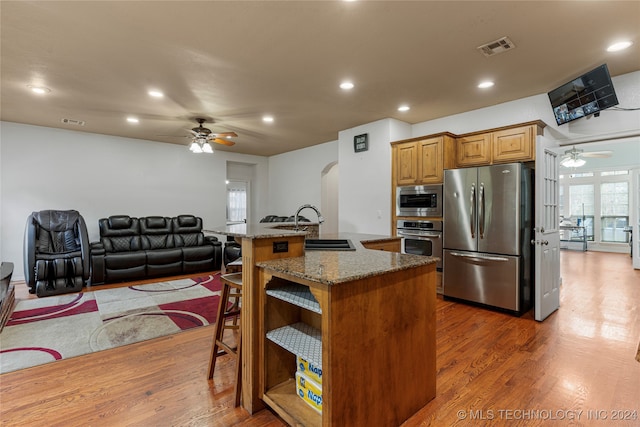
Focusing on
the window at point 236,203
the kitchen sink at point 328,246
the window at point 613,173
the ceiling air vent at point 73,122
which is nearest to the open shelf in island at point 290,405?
the kitchen sink at point 328,246

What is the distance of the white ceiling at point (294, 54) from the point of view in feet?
7.22

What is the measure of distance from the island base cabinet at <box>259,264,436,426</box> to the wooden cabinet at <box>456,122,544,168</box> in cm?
260

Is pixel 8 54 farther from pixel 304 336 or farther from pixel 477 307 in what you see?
pixel 477 307

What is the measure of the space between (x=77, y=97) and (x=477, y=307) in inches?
225

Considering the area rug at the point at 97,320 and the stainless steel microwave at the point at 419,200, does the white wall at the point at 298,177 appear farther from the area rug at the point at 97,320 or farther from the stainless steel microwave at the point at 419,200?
the area rug at the point at 97,320

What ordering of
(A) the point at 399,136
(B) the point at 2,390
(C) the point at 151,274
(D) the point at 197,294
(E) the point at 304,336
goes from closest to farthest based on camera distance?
(E) the point at 304,336 < (B) the point at 2,390 < (D) the point at 197,294 < (A) the point at 399,136 < (C) the point at 151,274

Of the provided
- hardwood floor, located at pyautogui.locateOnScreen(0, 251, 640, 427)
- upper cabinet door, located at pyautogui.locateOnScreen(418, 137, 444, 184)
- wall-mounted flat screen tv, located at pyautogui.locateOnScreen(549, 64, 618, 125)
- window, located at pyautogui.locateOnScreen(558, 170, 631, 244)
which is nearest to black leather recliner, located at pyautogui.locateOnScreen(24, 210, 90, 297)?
hardwood floor, located at pyautogui.locateOnScreen(0, 251, 640, 427)

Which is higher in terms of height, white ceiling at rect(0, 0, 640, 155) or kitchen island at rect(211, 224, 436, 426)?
white ceiling at rect(0, 0, 640, 155)

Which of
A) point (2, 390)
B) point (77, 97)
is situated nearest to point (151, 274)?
point (77, 97)

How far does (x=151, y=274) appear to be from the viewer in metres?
5.35

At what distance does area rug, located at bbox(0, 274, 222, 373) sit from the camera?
2.70 m

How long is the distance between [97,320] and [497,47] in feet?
16.0

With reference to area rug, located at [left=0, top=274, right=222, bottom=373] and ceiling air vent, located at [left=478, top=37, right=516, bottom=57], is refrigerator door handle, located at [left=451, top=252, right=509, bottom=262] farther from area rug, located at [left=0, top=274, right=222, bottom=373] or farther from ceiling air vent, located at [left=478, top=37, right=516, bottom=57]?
area rug, located at [left=0, top=274, right=222, bottom=373]

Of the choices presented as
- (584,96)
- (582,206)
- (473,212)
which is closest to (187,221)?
(473,212)
